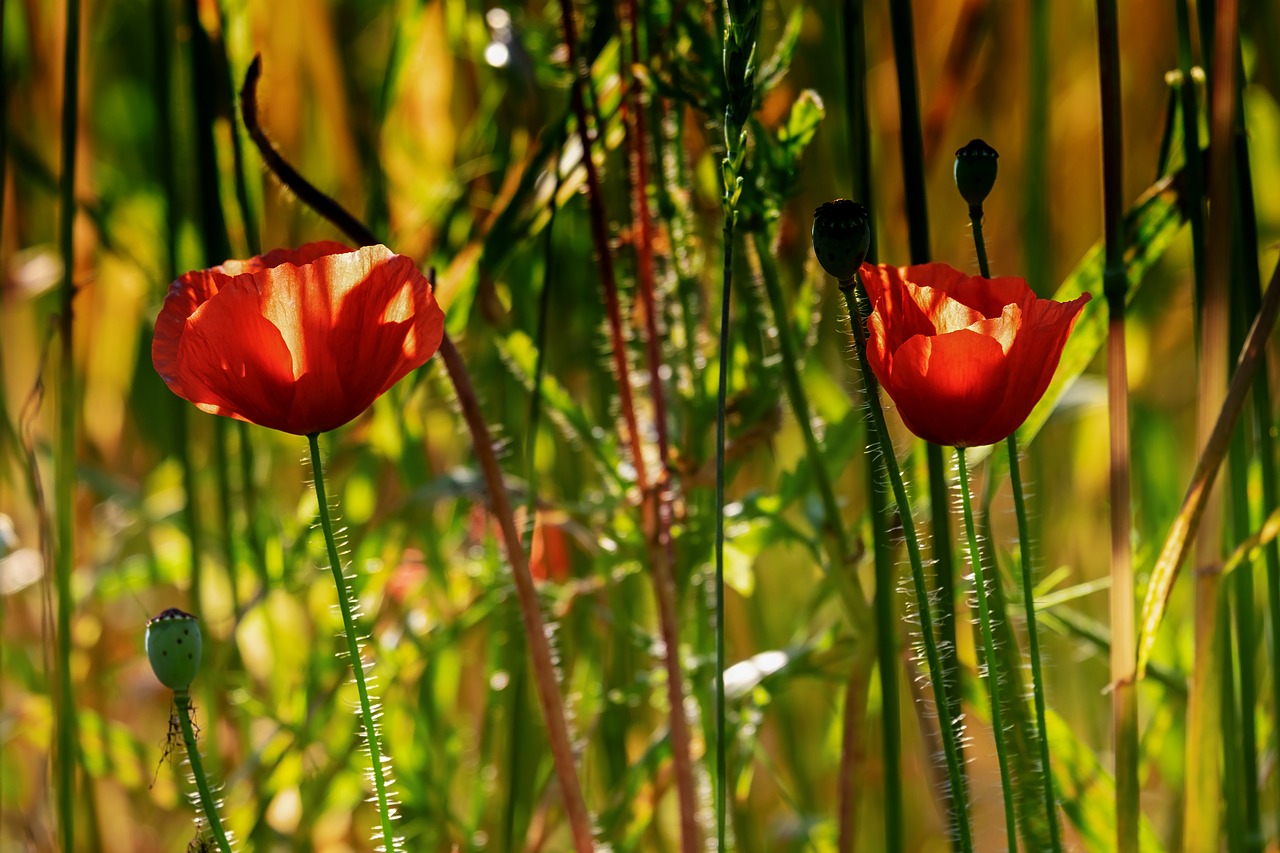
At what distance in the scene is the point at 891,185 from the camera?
2.94 ft

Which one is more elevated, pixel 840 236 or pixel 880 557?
pixel 840 236

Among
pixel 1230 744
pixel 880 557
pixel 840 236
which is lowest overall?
pixel 1230 744

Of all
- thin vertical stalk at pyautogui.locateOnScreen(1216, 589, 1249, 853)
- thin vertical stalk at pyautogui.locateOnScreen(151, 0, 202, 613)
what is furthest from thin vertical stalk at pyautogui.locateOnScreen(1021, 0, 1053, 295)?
thin vertical stalk at pyautogui.locateOnScreen(151, 0, 202, 613)

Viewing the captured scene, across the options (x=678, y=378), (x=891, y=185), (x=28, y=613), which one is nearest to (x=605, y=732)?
(x=678, y=378)

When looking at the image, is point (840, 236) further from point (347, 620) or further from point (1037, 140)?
point (1037, 140)

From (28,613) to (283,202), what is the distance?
0.43 meters

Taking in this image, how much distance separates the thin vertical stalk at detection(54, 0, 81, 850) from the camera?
0.51 meters

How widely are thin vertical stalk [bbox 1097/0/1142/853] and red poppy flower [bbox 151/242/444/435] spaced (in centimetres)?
25

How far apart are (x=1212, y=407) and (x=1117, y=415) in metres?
0.05

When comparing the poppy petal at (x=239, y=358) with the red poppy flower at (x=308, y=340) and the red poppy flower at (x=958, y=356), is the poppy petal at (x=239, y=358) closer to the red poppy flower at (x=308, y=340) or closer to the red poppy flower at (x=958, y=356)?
the red poppy flower at (x=308, y=340)

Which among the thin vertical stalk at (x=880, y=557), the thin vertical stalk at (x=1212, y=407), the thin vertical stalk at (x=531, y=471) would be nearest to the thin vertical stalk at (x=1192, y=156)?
the thin vertical stalk at (x=1212, y=407)

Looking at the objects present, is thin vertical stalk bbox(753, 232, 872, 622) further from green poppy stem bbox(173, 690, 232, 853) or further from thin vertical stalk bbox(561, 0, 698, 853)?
green poppy stem bbox(173, 690, 232, 853)

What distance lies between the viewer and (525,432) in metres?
0.79

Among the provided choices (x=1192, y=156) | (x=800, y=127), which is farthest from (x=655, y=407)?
(x=1192, y=156)
